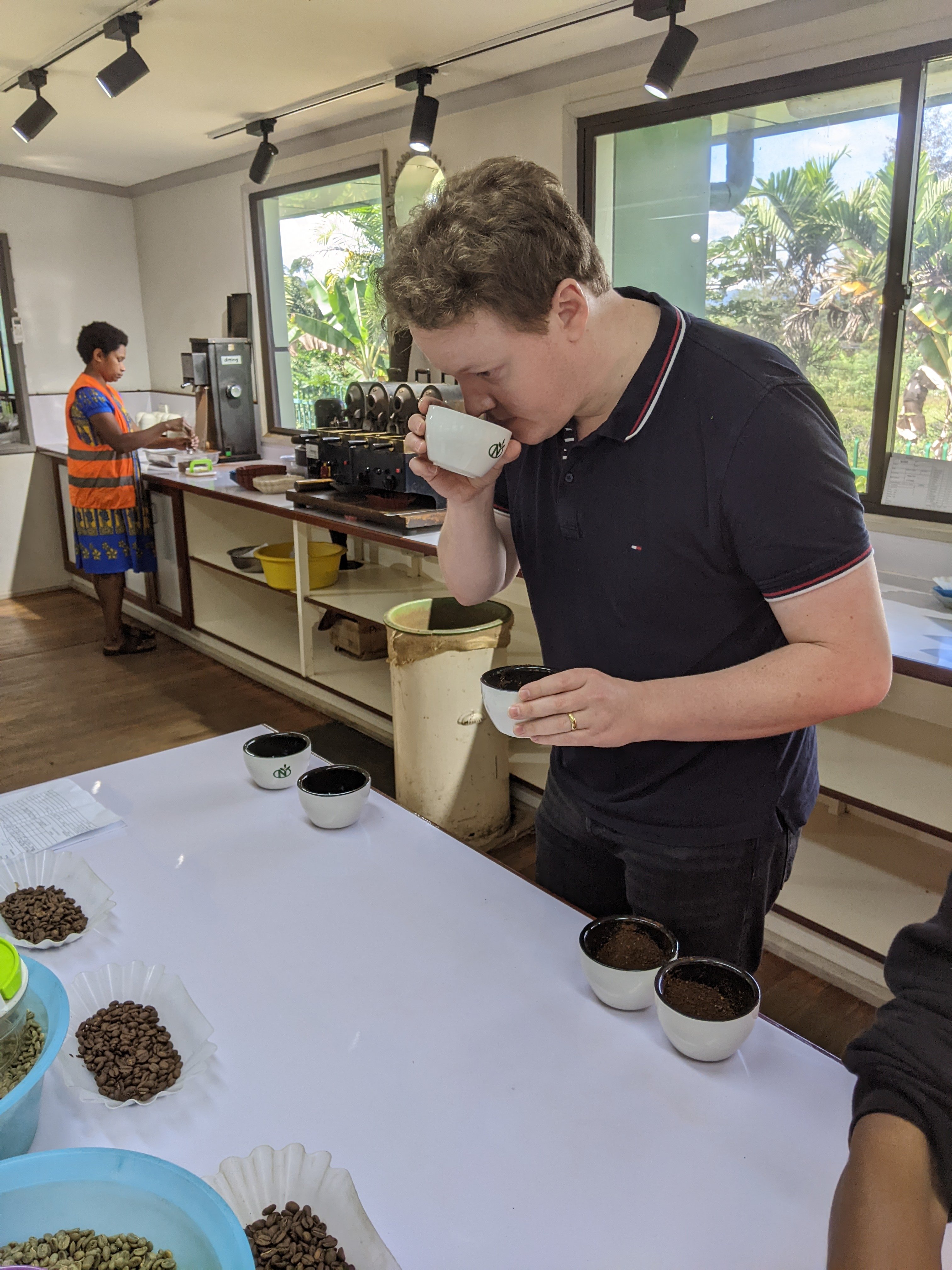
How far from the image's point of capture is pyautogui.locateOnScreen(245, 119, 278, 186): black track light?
4.24 metres

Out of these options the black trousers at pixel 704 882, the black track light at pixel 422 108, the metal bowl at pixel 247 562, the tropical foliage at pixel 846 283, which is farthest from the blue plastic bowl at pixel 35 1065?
the metal bowl at pixel 247 562

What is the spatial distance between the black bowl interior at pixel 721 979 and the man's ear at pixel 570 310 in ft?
2.36

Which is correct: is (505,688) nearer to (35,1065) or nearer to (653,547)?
(653,547)

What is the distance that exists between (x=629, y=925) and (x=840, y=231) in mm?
2564

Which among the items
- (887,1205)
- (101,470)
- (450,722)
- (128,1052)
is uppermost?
(101,470)

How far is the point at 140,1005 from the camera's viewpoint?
98cm

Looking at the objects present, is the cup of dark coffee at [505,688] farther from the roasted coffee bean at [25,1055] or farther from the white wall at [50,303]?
the white wall at [50,303]

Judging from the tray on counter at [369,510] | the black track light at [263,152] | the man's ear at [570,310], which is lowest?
the tray on counter at [369,510]

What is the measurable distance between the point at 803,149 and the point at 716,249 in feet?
1.38

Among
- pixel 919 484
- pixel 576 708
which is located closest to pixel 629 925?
pixel 576 708

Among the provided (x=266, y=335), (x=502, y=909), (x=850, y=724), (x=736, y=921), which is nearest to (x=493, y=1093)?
(x=502, y=909)

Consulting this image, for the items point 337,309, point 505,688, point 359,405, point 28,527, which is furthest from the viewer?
point 337,309

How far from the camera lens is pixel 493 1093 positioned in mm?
883

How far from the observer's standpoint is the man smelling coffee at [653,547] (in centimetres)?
102
